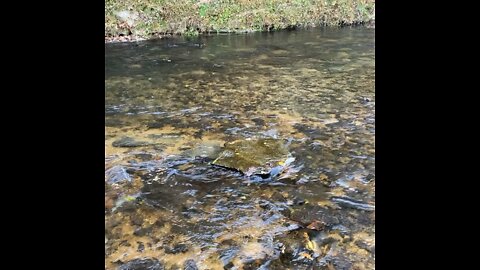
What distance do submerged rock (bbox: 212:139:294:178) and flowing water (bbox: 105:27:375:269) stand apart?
0.15m

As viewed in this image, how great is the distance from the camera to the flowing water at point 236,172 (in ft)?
14.5

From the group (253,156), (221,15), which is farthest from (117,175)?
(221,15)

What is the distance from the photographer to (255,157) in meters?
6.47

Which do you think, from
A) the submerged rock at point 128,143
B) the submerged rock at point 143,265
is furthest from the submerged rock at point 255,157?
the submerged rock at point 143,265

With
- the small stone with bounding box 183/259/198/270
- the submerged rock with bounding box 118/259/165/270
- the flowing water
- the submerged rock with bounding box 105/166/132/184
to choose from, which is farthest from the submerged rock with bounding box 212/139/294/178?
the submerged rock with bounding box 118/259/165/270

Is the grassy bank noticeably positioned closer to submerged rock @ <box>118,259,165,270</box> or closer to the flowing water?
the flowing water

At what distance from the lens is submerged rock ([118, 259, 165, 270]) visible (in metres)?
4.13

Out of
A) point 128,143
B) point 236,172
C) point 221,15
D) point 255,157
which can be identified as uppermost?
point 221,15

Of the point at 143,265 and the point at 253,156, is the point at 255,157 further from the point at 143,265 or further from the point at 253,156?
the point at 143,265

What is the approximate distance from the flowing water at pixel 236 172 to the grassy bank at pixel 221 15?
7.83 m

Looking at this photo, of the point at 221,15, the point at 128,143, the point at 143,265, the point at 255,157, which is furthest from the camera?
the point at 221,15

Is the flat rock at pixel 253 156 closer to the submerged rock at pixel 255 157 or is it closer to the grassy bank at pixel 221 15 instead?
the submerged rock at pixel 255 157

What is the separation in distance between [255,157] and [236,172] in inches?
17.8
